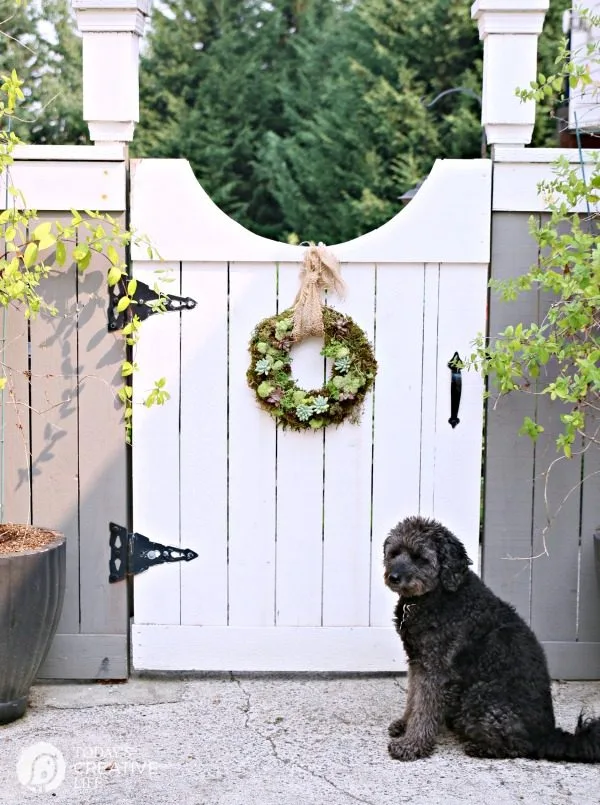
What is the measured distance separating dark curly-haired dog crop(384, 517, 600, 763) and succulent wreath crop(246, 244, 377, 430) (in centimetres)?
69

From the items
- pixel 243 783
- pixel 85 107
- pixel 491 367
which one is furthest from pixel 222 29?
pixel 243 783

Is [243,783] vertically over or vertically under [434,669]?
under

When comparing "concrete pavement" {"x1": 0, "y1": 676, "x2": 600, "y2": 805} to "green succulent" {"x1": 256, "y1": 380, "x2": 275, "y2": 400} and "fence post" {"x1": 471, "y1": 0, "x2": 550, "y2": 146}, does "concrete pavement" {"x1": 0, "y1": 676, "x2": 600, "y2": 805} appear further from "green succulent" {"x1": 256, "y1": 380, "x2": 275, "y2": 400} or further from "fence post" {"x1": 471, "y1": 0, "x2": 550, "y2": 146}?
"fence post" {"x1": 471, "y1": 0, "x2": 550, "y2": 146}

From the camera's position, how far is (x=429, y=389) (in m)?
3.59

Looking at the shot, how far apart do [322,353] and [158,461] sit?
0.76 m

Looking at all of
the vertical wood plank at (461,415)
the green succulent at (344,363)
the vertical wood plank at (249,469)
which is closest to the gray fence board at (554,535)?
the vertical wood plank at (461,415)

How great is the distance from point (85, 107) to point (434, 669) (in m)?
2.33

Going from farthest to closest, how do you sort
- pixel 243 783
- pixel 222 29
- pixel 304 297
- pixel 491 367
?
pixel 222 29 < pixel 304 297 < pixel 491 367 < pixel 243 783

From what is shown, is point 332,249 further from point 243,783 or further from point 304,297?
point 243,783

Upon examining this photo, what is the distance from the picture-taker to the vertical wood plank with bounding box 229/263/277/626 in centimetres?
355

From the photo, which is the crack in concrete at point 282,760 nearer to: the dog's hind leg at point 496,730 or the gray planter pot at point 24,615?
the dog's hind leg at point 496,730

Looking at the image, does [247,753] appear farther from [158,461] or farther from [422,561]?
[158,461]

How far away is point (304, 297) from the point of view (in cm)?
348

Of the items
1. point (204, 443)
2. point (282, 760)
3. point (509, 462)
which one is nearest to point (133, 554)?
point (204, 443)
